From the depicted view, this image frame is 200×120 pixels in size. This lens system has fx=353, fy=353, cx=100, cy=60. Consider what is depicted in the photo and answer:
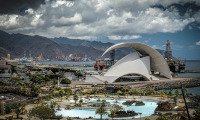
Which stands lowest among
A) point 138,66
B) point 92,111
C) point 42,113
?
point 92,111

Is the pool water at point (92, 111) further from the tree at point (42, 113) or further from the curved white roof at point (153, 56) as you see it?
the curved white roof at point (153, 56)

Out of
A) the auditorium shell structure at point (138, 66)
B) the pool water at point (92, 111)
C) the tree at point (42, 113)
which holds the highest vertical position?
A: the auditorium shell structure at point (138, 66)

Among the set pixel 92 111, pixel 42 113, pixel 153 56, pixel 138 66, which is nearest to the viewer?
pixel 42 113

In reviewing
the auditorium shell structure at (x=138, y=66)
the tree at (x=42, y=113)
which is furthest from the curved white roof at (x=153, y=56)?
the tree at (x=42, y=113)

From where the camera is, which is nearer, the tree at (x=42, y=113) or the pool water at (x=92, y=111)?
the tree at (x=42, y=113)

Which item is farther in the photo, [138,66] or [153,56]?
[153,56]

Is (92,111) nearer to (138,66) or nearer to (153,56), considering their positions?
(138,66)

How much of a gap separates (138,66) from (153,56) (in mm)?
6397

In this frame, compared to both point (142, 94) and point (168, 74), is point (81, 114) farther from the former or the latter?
point (168, 74)

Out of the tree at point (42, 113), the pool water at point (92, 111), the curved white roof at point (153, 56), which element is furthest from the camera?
the curved white roof at point (153, 56)

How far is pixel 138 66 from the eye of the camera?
84875mm

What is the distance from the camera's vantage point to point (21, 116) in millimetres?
39250

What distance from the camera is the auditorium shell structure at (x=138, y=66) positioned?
81.9 meters

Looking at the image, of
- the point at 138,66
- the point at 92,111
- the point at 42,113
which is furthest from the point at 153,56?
the point at 42,113
